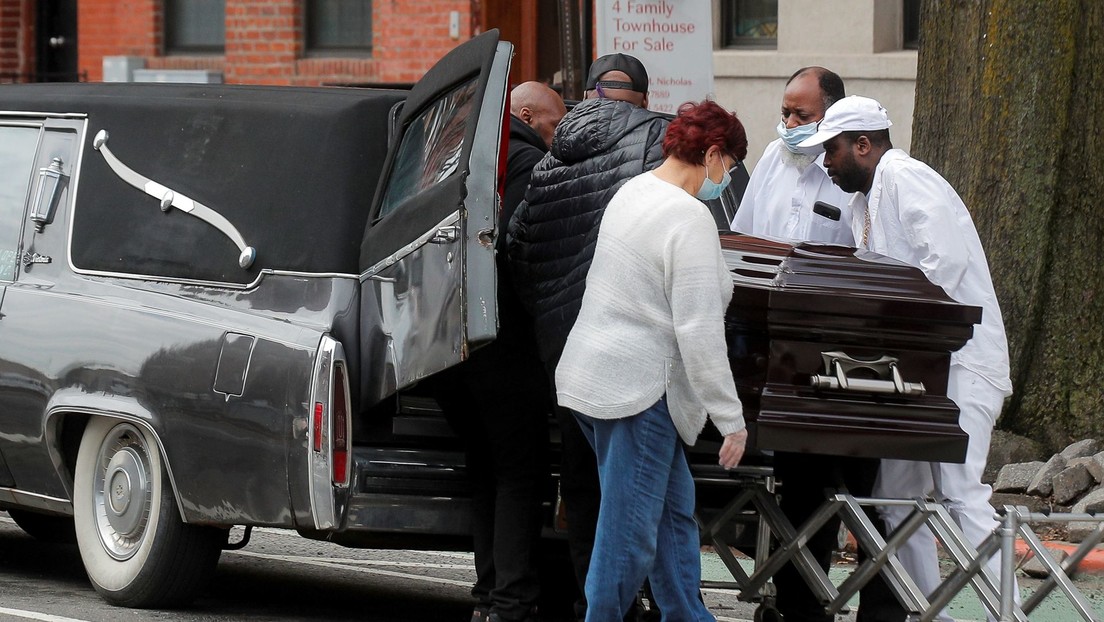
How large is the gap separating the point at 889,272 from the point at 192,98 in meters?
2.59

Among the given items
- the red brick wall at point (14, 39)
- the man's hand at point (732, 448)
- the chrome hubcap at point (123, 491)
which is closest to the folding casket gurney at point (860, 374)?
the man's hand at point (732, 448)

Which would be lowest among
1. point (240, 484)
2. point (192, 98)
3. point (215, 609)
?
point (215, 609)

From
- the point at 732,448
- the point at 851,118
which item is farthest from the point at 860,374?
the point at 851,118

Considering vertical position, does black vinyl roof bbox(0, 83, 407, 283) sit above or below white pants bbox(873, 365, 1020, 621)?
above

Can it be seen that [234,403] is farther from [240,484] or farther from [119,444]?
[119,444]

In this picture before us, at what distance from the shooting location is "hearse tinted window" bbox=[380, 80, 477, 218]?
566cm

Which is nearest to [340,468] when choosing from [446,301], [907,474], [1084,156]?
[446,301]

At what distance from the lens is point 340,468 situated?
584 cm

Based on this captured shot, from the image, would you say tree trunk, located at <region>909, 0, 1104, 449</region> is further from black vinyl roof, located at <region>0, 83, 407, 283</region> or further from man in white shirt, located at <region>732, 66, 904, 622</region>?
black vinyl roof, located at <region>0, 83, 407, 283</region>

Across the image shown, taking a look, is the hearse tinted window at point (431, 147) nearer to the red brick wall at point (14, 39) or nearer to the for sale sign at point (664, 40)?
the for sale sign at point (664, 40)

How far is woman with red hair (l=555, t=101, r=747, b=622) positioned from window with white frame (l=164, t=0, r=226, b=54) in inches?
460

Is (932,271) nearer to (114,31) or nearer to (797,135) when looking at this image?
(797,135)

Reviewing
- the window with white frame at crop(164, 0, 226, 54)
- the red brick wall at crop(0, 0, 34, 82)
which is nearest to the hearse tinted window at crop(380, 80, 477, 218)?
the window with white frame at crop(164, 0, 226, 54)

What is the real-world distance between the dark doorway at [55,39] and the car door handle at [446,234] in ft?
43.0
